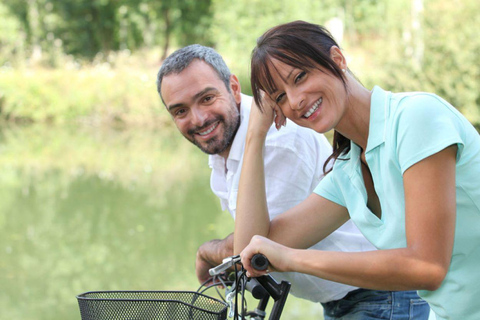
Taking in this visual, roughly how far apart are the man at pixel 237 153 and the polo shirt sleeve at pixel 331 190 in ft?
0.85

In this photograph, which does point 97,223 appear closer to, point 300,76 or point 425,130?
point 300,76

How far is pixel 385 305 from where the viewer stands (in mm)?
1862

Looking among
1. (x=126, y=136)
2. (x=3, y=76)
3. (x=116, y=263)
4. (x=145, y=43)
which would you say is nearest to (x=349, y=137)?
(x=116, y=263)

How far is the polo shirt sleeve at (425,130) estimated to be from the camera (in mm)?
1220

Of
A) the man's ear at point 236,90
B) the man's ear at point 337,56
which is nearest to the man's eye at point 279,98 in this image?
the man's ear at point 337,56

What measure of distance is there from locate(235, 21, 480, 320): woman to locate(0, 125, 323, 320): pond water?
3.19 meters

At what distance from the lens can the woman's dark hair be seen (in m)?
1.42

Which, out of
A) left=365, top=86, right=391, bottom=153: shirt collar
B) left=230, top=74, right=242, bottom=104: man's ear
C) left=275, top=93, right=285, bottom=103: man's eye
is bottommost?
left=365, top=86, right=391, bottom=153: shirt collar

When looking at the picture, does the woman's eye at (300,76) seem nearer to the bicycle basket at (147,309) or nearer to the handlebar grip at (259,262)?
the handlebar grip at (259,262)

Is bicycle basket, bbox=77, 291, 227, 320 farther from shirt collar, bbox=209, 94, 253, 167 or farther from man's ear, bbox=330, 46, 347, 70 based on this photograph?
shirt collar, bbox=209, 94, 253, 167

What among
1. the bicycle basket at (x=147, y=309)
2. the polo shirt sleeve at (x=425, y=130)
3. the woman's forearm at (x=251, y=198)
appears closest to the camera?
the polo shirt sleeve at (x=425, y=130)

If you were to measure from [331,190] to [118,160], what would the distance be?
9882 mm

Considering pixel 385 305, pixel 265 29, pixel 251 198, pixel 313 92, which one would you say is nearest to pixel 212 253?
pixel 251 198

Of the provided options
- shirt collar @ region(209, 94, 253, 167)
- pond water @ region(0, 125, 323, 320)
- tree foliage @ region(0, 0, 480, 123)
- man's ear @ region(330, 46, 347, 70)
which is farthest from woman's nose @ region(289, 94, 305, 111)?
tree foliage @ region(0, 0, 480, 123)
